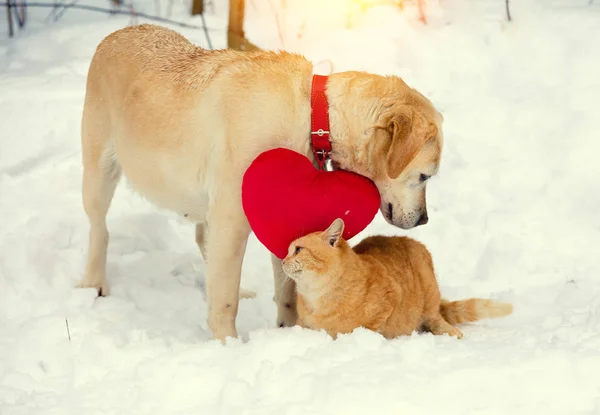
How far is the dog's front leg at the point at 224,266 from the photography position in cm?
334

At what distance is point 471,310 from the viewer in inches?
148

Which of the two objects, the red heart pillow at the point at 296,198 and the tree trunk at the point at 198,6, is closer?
the red heart pillow at the point at 296,198

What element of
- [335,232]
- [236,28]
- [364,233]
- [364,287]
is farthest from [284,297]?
[236,28]

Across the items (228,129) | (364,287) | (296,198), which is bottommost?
(364,287)

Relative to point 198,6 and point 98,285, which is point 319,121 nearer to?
point 98,285

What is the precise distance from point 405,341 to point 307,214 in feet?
2.17

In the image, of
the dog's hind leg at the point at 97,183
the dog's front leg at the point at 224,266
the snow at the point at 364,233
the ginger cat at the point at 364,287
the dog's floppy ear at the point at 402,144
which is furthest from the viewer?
the dog's hind leg at the point at 97,183

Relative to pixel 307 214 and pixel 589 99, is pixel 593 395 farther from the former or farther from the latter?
pixel 589 99

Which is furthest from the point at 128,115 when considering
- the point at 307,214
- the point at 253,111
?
the point at 307,214

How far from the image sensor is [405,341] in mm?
3006

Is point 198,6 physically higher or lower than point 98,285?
higher

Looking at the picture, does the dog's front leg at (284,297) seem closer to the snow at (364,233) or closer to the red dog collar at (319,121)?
the snow at (364,233)

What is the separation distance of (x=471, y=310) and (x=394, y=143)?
3.68 ft

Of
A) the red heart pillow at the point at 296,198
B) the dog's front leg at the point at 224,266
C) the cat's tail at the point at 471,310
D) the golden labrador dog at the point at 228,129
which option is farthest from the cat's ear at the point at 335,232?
the cat's tail at the point at 471,310
